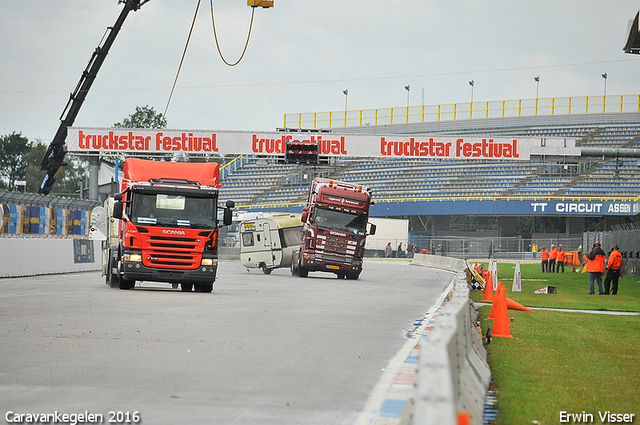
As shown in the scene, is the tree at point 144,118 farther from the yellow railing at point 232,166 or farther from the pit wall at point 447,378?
the pit wall at point 447,378

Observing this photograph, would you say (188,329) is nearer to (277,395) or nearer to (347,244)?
(277,395)

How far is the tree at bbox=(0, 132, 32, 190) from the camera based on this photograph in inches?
4274

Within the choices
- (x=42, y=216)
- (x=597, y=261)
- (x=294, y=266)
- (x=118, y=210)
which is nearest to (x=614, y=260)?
(x=597, y=261)

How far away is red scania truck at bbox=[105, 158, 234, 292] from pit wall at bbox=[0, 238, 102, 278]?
23.7 feet

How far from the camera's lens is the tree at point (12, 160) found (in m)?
109

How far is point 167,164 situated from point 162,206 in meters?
1.66

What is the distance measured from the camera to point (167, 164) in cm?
2134

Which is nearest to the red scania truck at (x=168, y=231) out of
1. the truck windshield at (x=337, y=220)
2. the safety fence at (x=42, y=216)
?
the truck windshield at (x=337, y=220)

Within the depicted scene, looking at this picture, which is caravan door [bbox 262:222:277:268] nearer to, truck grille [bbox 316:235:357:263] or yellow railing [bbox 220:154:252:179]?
truck grille [bbox 316:235:357:263]

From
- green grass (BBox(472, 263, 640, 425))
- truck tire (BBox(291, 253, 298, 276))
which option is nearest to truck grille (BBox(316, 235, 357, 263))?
Answer: truck tire (BBox(291, 253, 298, 276))

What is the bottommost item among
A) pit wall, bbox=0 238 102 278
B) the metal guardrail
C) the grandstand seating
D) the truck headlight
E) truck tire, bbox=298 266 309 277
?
truck tire, bbox=298 266 309 277

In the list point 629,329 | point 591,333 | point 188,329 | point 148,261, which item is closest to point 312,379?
point 188,329

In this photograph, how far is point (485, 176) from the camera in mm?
65438

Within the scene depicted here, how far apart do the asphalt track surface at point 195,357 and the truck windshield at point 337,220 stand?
48.2 ft
